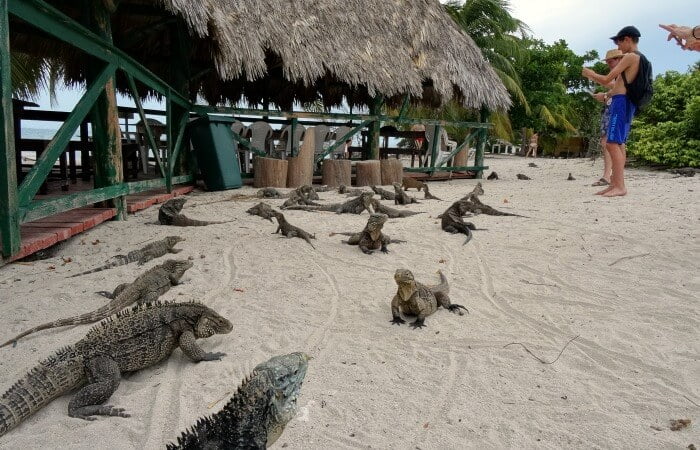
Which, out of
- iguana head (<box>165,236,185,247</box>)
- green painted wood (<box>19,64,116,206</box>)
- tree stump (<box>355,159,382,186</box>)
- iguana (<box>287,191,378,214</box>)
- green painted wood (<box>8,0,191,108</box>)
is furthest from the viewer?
A: tree stump (<box>355,159,382,186</box>)

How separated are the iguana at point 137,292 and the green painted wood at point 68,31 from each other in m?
2.28

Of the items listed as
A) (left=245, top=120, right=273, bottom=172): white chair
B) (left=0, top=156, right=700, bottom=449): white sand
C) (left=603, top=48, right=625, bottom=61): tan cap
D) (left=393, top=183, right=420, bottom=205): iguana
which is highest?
(left=603, top=48, right=625, bottom=61): tan cap

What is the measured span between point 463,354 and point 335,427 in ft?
3.76

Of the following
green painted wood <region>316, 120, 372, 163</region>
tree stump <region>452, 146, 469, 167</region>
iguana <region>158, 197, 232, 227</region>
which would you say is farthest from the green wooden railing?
tree stump <region>452, 146, 469, 167</region>

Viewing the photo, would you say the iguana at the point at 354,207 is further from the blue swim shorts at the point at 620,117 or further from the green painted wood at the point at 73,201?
the blue swim shorts at the point at 620,117

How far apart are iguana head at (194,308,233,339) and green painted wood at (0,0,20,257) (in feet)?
6.84

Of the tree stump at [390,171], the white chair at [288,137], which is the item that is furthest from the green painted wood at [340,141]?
the tree stump at [390,171]

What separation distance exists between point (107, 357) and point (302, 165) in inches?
331

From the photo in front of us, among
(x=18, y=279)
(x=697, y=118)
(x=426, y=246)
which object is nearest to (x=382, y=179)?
(x=426, y=246)

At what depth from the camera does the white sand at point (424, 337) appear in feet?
7.50

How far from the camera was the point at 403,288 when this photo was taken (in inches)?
138

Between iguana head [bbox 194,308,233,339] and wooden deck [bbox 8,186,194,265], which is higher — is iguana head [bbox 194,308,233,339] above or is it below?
below

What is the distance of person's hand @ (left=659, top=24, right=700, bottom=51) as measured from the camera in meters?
4.25

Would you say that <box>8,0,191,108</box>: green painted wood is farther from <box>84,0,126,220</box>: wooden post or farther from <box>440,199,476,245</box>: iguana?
<box>440,199,476,245</box>: iguana
